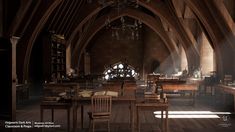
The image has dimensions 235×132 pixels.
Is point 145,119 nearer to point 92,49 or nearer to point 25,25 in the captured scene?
point 25,25

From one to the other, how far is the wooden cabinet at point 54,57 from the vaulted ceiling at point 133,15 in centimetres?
60

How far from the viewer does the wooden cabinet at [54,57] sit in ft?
48.0

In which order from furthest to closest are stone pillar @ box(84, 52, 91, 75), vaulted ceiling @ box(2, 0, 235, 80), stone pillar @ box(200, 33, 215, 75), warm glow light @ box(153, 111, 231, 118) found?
stone pillar @ box(84, 52, 91, 75)
stone pillar @ box(200, 33, 215, 75)
vaulted ceiling @ box(2, 0, 235, 80)
warm glow light @ box(153, 111, 231, 118)

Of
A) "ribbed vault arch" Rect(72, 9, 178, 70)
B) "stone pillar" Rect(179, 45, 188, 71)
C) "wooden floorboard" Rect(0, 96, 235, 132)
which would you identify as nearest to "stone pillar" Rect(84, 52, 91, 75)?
"ribbed vault arch" Rect(72, 9, 178, 70)

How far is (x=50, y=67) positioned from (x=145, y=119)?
271 inches

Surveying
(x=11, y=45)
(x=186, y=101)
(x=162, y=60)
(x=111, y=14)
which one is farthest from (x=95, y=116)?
(x=162, y=60)

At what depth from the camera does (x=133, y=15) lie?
76.4 ft

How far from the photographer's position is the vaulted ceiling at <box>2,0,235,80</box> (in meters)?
12.3

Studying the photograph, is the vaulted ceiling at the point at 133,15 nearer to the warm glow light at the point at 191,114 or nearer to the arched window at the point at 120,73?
the arched window at the point at 120,73

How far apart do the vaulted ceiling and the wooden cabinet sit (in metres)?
0.60

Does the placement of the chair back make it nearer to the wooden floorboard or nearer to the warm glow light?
the wooden floorboard

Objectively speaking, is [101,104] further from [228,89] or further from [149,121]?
[228,89]

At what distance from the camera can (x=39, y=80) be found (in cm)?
1575

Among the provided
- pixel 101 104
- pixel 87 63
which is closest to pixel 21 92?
pixel 101 104
